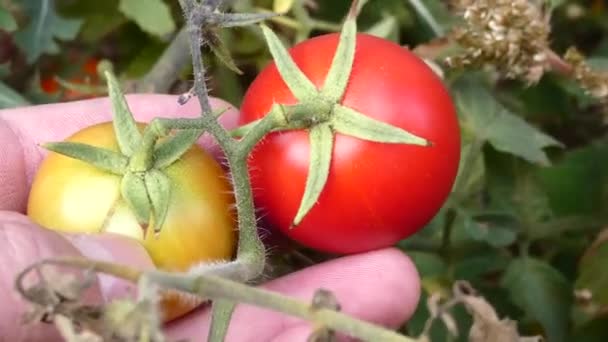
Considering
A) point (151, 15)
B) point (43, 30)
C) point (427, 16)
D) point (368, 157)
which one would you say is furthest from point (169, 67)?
point (368, 157)

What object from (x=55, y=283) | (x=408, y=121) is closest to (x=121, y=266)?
(x=55, y=283)

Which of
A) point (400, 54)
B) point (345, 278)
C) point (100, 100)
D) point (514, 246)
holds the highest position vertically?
point (400, 54)

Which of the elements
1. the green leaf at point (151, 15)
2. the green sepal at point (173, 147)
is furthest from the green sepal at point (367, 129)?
the green leaf at point (151, 15)

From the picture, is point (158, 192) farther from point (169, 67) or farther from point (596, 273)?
point (596, 273)

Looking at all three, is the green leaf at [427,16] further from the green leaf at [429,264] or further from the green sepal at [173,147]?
the green sepal at [173,147]

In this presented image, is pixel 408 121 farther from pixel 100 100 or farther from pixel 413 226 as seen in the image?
pixel 100 100

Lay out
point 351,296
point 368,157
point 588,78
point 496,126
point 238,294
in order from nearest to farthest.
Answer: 1. point 238,294
2. point 368,157
3. point 351,296
4. point 588,78
5. point 496,126

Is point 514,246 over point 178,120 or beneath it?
beneath

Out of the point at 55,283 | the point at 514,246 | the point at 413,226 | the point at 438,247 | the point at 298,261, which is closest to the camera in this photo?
the point at 55,283
